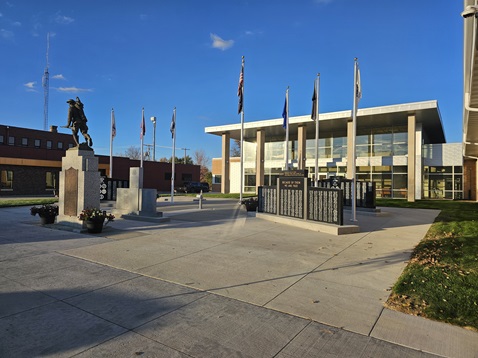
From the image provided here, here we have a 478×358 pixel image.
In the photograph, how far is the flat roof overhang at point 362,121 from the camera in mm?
26513

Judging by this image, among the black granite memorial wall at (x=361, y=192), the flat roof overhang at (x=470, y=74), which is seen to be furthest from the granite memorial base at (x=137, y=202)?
the flat roof overhang at (x=470, y=74)

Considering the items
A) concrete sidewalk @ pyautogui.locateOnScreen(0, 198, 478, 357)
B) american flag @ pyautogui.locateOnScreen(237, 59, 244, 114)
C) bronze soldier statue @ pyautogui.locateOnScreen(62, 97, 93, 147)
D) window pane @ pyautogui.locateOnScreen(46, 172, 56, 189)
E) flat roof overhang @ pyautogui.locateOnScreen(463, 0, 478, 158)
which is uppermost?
american flag @ pyautogui.locateOnScreen(237, 59, 244, 114)

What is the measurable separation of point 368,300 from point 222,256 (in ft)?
11.1

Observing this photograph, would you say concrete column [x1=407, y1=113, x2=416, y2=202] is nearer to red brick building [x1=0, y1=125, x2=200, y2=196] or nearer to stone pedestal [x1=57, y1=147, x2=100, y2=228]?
stone pedestal [x1=57, y1=147, x2=100, y2=228]

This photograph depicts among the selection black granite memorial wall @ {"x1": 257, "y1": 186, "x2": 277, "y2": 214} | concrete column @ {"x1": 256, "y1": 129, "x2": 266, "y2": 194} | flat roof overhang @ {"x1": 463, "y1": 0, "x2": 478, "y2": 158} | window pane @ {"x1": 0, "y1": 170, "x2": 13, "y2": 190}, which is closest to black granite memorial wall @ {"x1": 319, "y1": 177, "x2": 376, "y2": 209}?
black granite memorial wall @ {"x1": 257, "y1": 186, "x2": 277, "y2": 214}

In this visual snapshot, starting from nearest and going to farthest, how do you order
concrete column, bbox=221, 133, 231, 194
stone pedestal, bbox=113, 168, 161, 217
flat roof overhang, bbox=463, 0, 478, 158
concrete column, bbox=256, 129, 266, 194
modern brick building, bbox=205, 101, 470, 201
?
1. flat roof overhang, bbox=463, 0, 478, 158
2. stone pedestal, bbox=113, 168, 161, 217
3. modern brick building, bbox=205, 101, 470, 201
4. concrete column, bbox=256, 129, 266, 194
5. concrete column, bbox=221, 133, 231, 194

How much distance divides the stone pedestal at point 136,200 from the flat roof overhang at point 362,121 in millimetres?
20785

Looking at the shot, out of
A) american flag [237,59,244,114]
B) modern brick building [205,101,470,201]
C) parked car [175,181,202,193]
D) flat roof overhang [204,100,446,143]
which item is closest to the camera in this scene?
american flag [237,59,244,114]

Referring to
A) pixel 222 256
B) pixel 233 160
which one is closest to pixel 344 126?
pixel 233 160

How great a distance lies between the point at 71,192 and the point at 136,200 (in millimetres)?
3181

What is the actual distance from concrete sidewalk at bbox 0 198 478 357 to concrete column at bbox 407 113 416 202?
2061 centimetres

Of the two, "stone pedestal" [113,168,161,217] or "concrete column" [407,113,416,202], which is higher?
"concrete column" [407,113,416,202]

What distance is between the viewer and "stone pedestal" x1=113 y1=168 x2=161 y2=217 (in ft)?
45.9

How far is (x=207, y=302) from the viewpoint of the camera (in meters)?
4.45
